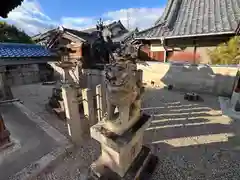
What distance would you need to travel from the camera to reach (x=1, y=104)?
555cm

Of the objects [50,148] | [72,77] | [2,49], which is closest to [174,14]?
[72,77]

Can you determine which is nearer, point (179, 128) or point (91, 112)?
point (91, 112)

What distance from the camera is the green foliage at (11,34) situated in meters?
15.7

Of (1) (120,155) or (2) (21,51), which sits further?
(2) (21,51)

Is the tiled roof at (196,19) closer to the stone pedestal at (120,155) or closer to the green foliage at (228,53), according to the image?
the green foliage at (228,53)

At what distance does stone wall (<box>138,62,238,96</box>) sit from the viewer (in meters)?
6.87

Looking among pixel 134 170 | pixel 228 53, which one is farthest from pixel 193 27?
pixel 134 170

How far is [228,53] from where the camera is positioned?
22.4 ft

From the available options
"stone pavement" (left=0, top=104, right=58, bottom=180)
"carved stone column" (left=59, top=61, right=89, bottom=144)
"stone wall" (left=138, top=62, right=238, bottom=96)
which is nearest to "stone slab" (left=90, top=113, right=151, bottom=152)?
"carved stone column" (left=59, top=61, right=89, bottom=144)

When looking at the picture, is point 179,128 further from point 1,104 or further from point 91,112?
point 1,104

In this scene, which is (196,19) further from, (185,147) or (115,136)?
(115,136)

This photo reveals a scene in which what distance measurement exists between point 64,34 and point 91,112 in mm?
11063

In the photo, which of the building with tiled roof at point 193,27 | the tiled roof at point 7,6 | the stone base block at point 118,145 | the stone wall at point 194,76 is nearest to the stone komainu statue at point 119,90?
the stone base block at point 118,145

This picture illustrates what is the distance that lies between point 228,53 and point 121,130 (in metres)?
7.34
